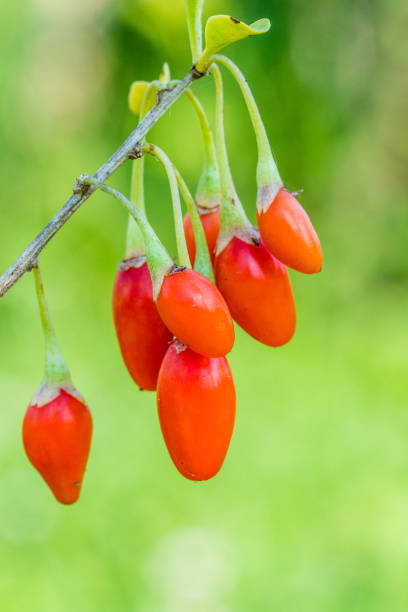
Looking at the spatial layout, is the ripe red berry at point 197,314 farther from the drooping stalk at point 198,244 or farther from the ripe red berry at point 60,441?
the ripe red berry at point 60,441

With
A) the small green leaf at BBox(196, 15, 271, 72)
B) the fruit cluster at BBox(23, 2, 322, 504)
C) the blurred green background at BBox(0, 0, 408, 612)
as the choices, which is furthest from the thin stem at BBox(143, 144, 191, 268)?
the blurred green background at BBox(0, 0, 408, 612)

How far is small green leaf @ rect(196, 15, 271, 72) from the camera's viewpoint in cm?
69

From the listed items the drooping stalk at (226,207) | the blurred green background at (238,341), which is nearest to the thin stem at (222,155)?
the drooping stalk at (226,207)

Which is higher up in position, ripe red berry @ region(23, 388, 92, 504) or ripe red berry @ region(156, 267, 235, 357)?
ripe red berry @ region(156, 267, 235, 357)

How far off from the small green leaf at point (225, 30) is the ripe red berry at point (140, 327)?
218 millimetres

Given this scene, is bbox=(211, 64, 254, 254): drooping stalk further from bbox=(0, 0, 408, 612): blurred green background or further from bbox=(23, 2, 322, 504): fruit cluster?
bbox=(0, 0, 408, 612): blurred green background

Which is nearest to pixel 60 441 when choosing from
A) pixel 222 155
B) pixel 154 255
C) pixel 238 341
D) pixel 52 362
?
pixel 52 362

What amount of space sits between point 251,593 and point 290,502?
1.41 feet

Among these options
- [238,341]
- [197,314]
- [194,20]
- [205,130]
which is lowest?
[238,341]

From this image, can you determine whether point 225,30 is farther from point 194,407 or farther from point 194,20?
point 194,407

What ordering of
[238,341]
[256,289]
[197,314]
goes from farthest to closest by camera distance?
1. [238,341]
2. [256,289]
3. [197,314]

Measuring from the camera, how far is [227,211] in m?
0.80

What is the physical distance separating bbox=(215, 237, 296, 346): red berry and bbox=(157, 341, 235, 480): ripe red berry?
0.06m

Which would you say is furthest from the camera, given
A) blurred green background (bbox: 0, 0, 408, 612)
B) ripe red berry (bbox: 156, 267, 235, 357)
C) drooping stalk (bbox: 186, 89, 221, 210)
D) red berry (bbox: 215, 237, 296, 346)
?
blurred green background (bbox: 0, 0, 408, 612)
